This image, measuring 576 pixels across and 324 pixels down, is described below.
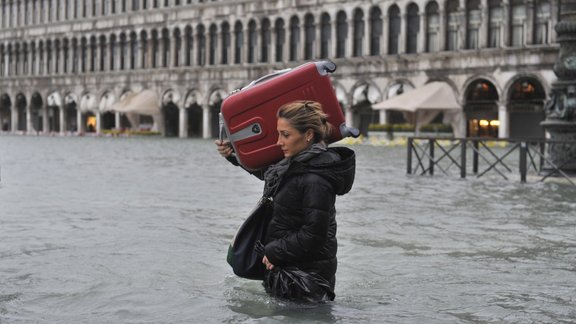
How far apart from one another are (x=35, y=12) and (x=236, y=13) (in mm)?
25058

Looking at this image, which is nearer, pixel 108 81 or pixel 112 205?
pixel 112 205

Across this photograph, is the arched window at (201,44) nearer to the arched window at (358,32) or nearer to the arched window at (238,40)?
the arched window at (238,40)

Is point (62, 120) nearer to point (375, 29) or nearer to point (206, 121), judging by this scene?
point (206, 121)

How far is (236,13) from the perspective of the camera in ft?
187

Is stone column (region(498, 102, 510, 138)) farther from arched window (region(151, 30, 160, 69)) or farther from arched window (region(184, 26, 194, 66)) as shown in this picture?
arched window (region(151, 30, 160, 69))

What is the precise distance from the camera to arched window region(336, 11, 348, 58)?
2012 inches

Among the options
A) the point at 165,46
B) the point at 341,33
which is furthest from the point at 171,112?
the point at 341,33

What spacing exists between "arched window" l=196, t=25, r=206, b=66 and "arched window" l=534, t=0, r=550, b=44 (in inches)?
985

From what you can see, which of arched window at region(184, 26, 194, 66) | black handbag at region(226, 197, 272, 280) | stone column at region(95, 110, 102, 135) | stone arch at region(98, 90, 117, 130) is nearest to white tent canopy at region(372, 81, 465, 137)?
arched window at region(184, 26, 194, 66)

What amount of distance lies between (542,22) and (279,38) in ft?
60.0

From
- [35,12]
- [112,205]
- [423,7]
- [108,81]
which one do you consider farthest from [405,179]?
[35,12]

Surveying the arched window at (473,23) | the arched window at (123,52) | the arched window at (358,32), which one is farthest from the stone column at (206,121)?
the arched window at (473,23)

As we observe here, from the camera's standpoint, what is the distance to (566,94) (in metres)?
17.8

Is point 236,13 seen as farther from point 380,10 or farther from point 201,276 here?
point 201,276
